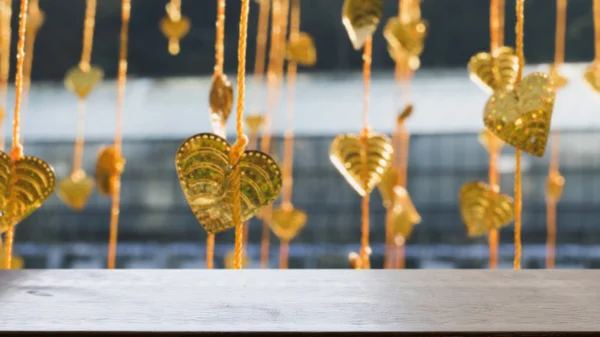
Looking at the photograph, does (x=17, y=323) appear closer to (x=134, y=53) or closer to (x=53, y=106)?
(x=134, y=53)

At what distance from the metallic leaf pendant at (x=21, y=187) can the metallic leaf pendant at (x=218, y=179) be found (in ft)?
0.25

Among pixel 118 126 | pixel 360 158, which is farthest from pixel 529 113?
pixel 118 126

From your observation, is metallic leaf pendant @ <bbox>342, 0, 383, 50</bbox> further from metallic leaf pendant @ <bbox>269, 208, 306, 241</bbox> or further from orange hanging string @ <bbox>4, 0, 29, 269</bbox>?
metallic leaf pendant @ <bbox>269, 208, 306, 241</bbox>

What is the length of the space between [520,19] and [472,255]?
2683mm

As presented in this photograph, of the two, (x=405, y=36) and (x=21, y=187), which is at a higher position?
(x=405, y=36)

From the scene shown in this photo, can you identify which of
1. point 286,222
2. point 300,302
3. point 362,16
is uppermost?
point 362,16

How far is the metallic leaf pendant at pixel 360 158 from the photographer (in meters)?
0.47

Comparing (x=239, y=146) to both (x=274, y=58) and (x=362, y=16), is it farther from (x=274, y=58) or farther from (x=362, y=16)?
(x=274, y=58)

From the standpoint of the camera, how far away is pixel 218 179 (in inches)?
12.5

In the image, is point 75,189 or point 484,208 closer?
point 484,208

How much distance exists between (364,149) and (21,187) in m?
0.22

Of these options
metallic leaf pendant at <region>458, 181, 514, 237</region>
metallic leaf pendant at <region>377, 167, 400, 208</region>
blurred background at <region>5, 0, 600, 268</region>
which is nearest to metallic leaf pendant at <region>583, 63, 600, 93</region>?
metallic leaf pendant at <region>458, 181, 514, 237</region>

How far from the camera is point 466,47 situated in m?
2.77

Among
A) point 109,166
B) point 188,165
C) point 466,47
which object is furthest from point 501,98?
point 466,47
